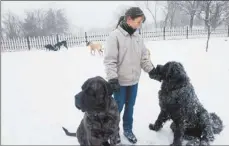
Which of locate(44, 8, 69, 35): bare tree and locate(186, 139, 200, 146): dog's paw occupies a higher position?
locate(44, 8, 69, 35): bare tree

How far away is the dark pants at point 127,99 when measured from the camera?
124 inches

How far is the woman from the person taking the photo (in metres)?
2.88

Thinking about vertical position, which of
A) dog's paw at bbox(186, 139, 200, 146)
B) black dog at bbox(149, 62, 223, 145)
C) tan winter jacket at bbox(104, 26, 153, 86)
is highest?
tan winter jacket at bbox(104, 26, 153, 86)

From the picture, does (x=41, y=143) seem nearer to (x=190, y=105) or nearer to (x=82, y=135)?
(x=82, y=135)

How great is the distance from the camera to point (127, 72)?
3.05 metres

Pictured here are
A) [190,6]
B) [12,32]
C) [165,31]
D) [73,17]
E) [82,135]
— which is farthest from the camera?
[73,17]

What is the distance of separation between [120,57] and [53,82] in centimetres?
436

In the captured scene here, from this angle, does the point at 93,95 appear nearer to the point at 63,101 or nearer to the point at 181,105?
the point at 181,105

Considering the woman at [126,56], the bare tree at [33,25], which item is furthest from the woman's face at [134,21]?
the bare tree at [33,25]

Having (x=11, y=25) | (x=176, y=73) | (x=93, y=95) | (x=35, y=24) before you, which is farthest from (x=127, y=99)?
(x=11, y=25)

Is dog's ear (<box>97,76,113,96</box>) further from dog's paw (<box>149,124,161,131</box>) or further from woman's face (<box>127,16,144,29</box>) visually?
dog's paw (<box>149,124,161,131</box>)

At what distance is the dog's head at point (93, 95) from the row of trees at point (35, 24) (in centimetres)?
3353

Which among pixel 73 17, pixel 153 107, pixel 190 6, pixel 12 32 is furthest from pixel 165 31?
pixel 73 17

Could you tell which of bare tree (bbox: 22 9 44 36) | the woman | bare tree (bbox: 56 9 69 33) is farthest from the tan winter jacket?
bare tree (bbox: 56 9 69 33)
